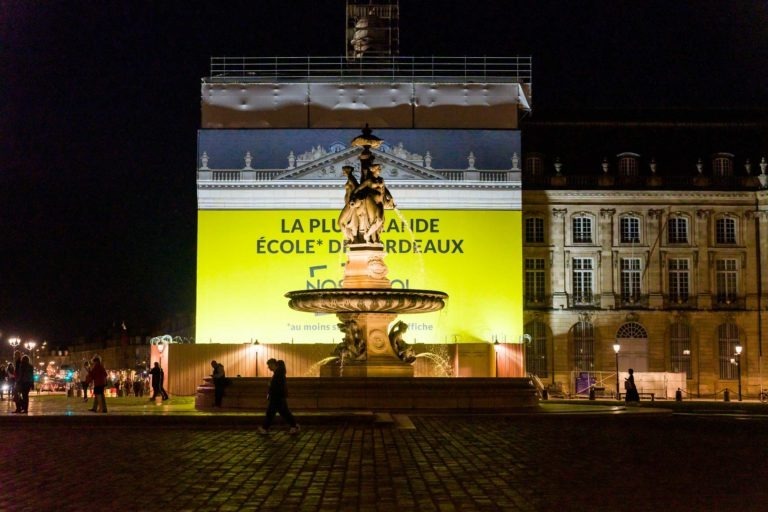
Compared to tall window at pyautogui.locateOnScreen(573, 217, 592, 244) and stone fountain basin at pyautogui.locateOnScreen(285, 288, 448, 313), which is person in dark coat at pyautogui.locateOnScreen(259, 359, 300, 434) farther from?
tall window at pyautogui.locateOnScreen(573, 217, 592, 244)

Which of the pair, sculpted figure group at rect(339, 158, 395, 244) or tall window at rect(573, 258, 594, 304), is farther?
tall window at rect(573, 258, 594, 304)

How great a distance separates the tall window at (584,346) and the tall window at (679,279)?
4.55 metres

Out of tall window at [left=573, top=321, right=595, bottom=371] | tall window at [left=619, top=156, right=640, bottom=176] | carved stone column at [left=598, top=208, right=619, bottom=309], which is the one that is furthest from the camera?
tall window at [left=619, top=156, right=640, bottom=176]

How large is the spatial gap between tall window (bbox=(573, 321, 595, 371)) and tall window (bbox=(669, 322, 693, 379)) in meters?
3.91

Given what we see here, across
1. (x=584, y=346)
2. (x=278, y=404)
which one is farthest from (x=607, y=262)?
(x=278, y=404)

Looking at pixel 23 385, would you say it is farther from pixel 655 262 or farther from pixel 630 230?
pixel 655 262

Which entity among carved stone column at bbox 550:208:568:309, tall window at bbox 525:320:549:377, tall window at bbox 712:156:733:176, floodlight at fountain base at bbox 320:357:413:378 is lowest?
floodlight at fountain base at bbox 320:357:413:378

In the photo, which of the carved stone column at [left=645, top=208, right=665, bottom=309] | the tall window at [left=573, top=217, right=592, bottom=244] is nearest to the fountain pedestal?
the tall window at [left=573, top=217, right=592, bottom=244]

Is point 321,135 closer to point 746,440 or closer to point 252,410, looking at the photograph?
point 252,410

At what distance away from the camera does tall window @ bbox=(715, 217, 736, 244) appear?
62.1 meters

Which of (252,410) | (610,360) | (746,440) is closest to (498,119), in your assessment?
(610,360)

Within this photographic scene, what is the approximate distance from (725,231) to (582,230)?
7.24 m

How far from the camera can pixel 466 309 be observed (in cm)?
5131

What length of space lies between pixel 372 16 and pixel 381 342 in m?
35.4
